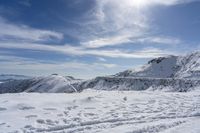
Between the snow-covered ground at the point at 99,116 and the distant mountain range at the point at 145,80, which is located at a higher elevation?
the distant mountain range at the point at 145,80

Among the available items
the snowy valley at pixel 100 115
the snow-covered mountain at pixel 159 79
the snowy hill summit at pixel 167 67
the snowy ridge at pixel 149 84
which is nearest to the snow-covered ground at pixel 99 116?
the snowy valley at pixel 100 115

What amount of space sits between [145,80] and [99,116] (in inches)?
1829

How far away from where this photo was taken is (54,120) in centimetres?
1474

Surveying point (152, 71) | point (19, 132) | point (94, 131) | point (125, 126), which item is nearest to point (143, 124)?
point (125, 126)

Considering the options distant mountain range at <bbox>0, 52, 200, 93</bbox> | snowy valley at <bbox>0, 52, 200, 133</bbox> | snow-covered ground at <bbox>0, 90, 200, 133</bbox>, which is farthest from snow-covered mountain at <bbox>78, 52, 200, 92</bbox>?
snow-covered ground at <bbox>0, 90, 200, 133</bbox>

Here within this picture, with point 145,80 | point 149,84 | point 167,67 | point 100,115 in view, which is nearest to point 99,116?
point 100,115

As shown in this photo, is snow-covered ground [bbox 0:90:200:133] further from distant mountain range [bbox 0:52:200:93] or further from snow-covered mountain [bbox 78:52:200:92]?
snow-covered mountain [bbox 78:52:200:92]

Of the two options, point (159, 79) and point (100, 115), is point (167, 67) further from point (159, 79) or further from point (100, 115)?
point (100, 115)

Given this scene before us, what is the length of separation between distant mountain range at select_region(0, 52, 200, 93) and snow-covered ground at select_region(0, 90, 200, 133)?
29.9 meters

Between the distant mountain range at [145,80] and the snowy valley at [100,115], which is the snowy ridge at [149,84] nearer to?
the distant mountain range at [145,80]

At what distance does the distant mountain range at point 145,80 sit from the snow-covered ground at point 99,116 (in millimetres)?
29943

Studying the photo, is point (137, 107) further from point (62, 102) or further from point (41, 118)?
point (41, 118)

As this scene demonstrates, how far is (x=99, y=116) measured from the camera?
1593cm

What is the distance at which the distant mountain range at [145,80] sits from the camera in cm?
5519
